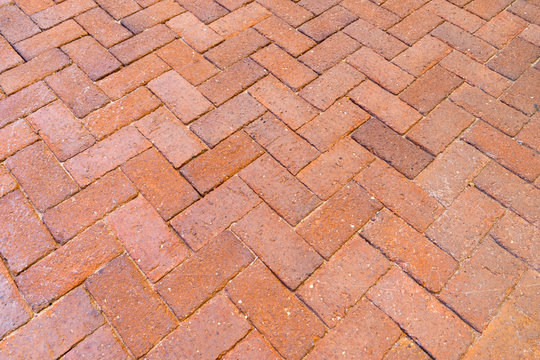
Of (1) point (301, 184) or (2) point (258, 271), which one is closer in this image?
A: (2) point (258, 271)

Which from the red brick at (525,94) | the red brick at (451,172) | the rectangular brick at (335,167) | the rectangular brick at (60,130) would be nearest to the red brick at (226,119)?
the rectangular brick at (335,167)

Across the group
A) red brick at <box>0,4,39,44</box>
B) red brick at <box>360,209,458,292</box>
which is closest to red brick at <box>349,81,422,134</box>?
red brick at <box>360,209,458,292</box>

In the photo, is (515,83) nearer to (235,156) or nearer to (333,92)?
(333,92)

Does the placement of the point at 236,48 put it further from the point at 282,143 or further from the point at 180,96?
the point at 282,143

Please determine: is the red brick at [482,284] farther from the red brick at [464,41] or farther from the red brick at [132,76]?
the red brick at [132,76]

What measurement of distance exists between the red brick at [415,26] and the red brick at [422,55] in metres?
0.06

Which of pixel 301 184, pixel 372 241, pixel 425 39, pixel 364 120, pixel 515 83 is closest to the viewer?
pixel 372 241

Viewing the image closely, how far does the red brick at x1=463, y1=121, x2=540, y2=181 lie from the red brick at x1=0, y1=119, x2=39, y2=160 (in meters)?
2.56

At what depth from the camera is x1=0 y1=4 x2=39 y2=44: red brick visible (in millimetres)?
2945

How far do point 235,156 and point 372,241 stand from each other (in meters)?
0.88

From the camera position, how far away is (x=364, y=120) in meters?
2.63

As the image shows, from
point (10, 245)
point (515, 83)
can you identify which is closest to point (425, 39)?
point (515, 83)

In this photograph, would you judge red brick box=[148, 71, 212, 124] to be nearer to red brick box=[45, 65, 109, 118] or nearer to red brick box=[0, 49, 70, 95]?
red brick box=[45, 65, 109, 118]

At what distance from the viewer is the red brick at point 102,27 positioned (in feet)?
9.72
